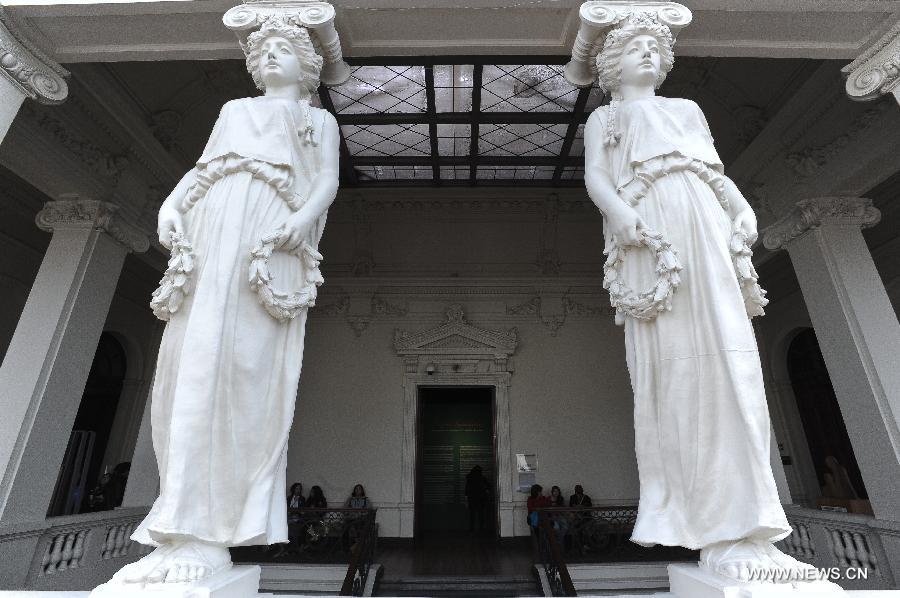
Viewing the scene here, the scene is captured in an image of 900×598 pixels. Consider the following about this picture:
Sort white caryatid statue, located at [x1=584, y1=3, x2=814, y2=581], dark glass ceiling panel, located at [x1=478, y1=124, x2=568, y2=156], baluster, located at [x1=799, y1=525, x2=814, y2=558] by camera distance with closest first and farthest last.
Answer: white caryatid statue, located at [x1=584, y1=3, x2=814, y2=581]
baluster, located at [x1=799, y1=525, x2=814, y2=558]
dark glass ceiling panel, located at [x1=478, y1=124, x2=568, y2=156]

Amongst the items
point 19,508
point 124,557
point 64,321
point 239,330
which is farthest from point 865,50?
point 124,557

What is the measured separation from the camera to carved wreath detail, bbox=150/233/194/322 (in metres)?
2.08

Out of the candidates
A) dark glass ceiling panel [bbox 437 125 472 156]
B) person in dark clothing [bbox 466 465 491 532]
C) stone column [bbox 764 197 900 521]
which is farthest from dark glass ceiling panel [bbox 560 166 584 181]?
person in dark clothing [bbox 466 465 491 532]

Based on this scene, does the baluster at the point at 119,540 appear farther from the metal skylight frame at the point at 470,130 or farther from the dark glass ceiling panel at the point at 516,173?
the dark glass ceiling panel at the point at 516,173

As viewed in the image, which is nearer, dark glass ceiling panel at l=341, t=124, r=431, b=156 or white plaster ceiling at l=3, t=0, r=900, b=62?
white plaster ceiling at l=3, t=0, r=900, b=62

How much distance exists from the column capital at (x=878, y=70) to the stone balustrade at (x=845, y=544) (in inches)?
141

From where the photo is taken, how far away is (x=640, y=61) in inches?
101

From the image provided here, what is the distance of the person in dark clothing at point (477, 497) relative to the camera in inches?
370

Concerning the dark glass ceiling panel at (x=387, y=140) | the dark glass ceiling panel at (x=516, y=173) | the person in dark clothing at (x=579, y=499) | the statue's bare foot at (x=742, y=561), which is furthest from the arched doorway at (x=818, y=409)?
the statue's bare foot at (x=742, y=561)

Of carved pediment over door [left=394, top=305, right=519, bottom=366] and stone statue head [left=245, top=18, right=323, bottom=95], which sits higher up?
carved pediment over door [left=394, top=305, right=519, bottom=366]

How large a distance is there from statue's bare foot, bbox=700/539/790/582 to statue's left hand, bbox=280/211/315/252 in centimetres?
214

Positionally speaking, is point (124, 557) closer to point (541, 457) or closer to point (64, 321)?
point (64, 321)

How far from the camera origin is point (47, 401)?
447 centimetres

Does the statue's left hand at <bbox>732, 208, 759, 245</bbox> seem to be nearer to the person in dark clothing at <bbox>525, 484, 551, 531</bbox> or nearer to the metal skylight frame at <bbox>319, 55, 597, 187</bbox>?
the metal skylight frame at <bbox>319, 55, 597, 187</bbox>
